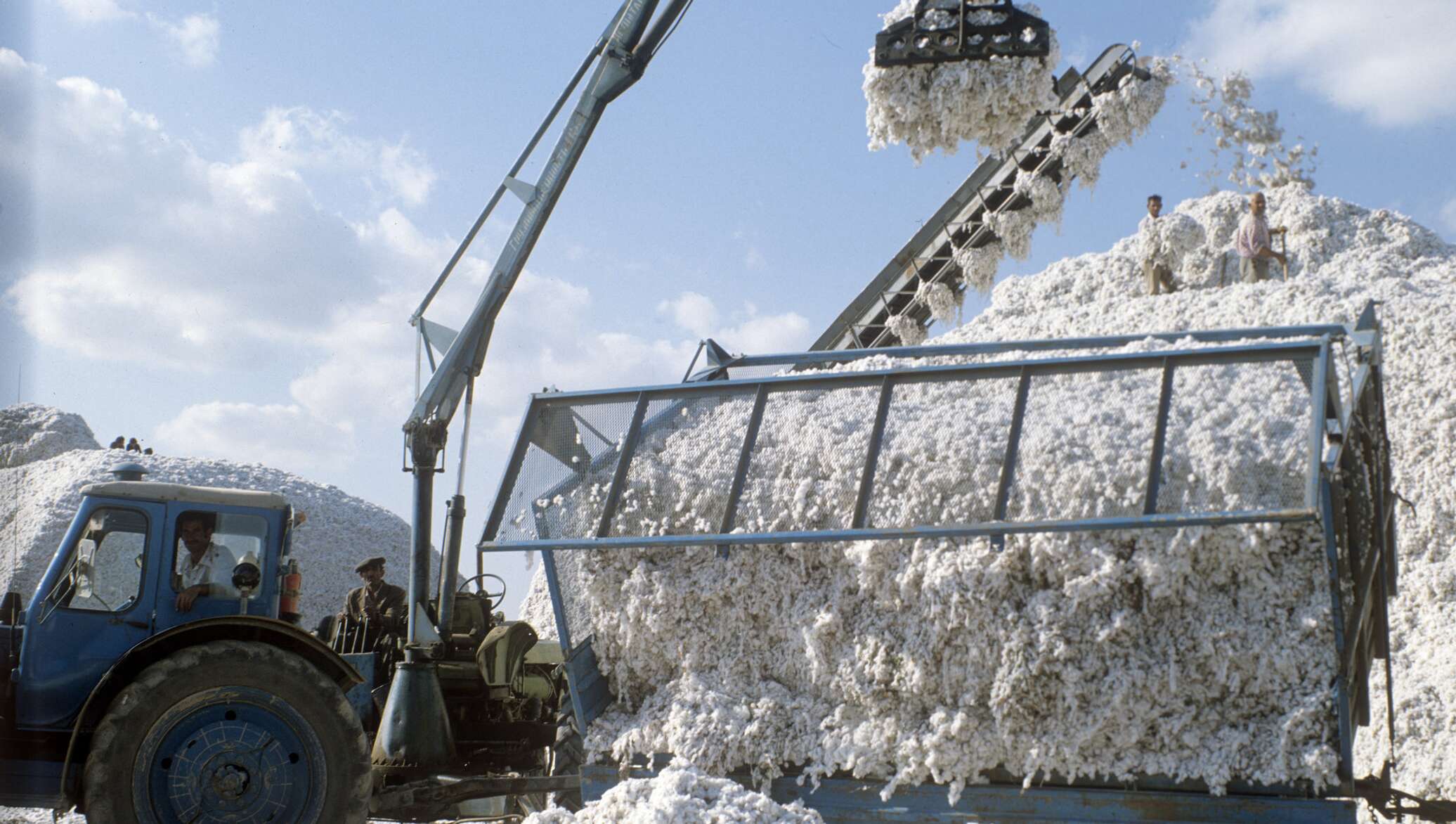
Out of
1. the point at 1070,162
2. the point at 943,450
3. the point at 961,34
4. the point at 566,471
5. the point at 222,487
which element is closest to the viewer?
the point at 943,450

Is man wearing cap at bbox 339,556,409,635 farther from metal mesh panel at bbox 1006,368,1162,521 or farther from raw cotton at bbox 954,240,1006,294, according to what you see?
raw cotton at bbox 954,240,1006,294

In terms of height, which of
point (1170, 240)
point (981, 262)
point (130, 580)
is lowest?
point (130, 580)

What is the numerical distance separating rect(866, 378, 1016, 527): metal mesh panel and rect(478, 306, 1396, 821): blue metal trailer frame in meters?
0.04

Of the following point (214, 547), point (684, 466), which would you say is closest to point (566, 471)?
point (684, 466)

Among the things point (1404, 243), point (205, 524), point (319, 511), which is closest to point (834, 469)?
point (205, 524)

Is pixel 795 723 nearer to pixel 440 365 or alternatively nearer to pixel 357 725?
pixel 357 725

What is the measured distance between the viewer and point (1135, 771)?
14.4ft

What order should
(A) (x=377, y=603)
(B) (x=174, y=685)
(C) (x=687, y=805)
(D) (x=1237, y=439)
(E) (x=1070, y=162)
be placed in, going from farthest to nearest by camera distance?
(E) (x=1070, y=162) < (A) (x=377, y=603) < (B) (x=174, y=685) < (D) (x=1237, y=439) < (C) (x=687, y=805)

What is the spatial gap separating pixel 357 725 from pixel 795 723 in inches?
80.9

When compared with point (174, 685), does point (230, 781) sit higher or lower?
lower

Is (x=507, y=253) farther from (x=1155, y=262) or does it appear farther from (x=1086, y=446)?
(x=1155, y=262)

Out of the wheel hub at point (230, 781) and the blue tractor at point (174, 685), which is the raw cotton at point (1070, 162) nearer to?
the blue tractor at point (174, 685)

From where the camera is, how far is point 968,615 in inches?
181

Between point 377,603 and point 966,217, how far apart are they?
7449 mm
